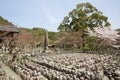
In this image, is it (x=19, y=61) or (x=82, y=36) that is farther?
(x=82, y=36)

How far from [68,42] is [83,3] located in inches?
341

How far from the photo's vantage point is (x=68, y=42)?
30.5m

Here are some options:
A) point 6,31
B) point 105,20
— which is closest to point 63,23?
point 105,20

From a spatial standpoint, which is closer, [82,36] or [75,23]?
[82,36]

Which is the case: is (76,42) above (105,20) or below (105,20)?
below

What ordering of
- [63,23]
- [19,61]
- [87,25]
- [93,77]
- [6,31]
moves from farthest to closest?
1. [63,23]
2. [87,25]
3. [6,31]
4. [19,61]
5. [93,77]

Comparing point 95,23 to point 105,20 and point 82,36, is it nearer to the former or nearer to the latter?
point 105,20

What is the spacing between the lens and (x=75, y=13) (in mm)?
32812

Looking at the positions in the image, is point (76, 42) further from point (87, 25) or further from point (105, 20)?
point (105, 20)

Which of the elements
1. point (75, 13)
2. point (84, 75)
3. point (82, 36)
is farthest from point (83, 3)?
point (84, 75)

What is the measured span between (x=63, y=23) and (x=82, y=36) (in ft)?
20.3

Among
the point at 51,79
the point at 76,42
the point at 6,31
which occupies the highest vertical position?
the point at 6,31

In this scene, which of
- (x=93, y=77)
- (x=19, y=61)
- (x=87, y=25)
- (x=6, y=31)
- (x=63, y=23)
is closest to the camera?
(x=93, y=77)

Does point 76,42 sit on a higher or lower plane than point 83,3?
lower
